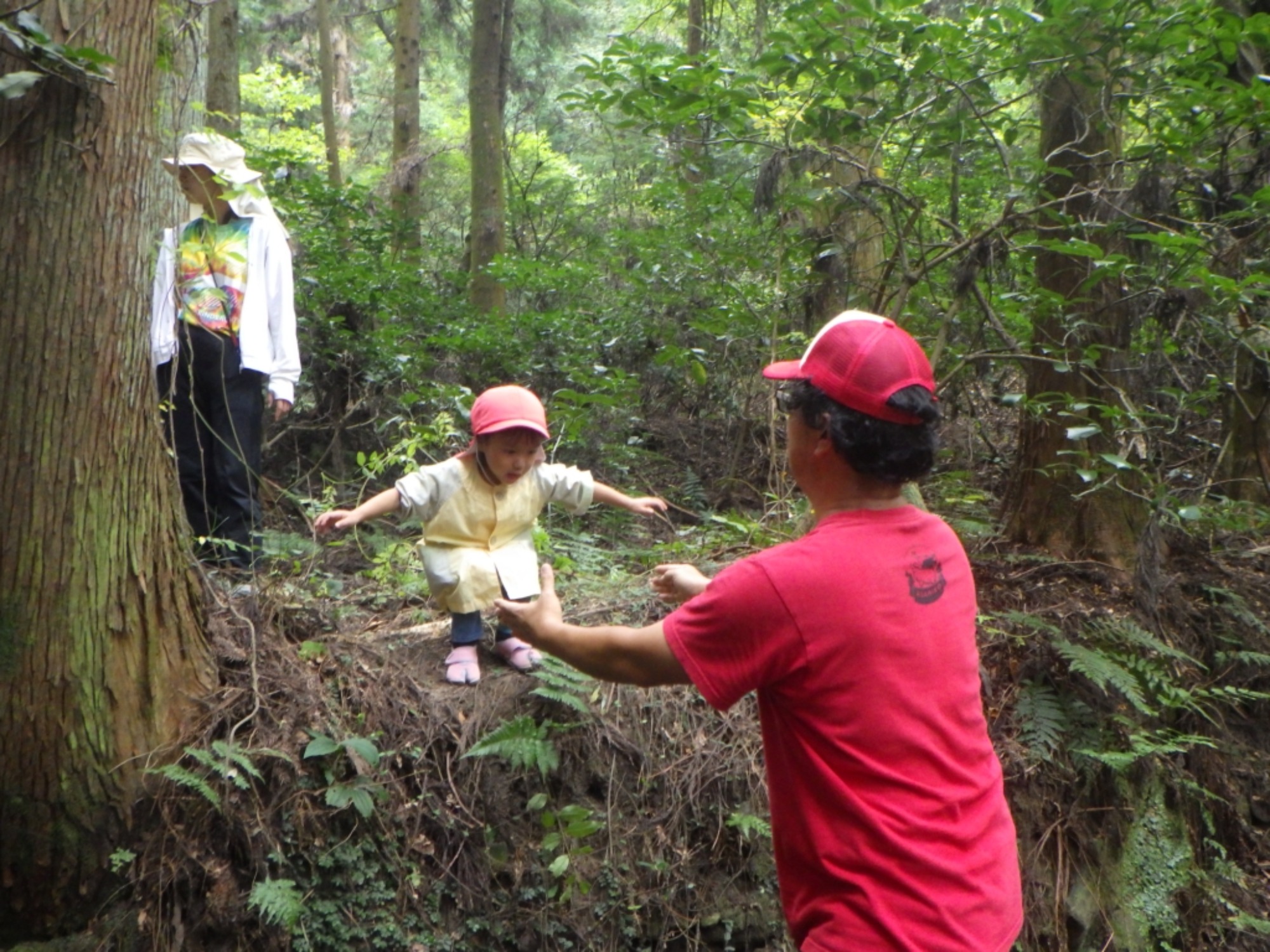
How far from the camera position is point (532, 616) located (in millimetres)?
2414

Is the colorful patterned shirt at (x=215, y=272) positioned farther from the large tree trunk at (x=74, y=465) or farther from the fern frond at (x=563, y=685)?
the fern frond at (x=563, y=685)

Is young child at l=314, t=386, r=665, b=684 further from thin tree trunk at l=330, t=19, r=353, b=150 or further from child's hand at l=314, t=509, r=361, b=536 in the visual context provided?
thin tree trunk at l=330, t=19, r=353, b=150

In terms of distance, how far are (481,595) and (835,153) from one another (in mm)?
3491

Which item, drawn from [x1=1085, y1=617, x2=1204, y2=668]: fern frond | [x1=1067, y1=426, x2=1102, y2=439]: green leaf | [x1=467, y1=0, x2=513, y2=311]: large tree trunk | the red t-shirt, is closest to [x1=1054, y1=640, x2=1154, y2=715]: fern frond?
[x1=1085, y1=617, x2=1204, y2=668]: fern frond

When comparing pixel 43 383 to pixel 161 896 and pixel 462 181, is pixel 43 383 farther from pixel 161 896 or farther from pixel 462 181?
pixel 462 181

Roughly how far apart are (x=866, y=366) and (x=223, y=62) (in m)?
9.93

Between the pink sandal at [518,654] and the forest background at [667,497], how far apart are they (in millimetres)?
97

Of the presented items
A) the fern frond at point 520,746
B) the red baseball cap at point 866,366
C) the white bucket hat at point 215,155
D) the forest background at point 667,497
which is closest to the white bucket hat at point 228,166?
the white bucket hat at point 215,155

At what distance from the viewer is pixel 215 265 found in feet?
17.2

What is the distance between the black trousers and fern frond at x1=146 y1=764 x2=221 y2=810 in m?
1.39

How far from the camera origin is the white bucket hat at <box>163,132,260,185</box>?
16.2 ft

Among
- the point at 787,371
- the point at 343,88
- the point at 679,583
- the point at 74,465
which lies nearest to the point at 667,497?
the point at 74,465

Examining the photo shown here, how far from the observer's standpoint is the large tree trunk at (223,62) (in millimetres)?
10336

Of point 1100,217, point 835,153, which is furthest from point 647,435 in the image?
point 1100,217
